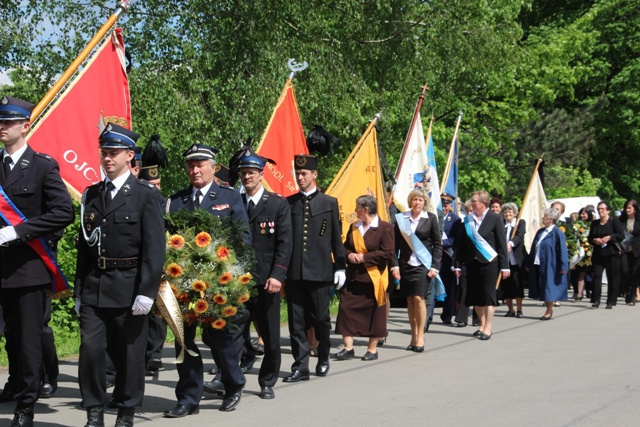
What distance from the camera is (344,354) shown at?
1185cm

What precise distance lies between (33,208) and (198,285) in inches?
52.1

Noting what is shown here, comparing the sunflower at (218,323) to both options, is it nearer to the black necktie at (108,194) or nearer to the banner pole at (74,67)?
the black necktie at (108,194)

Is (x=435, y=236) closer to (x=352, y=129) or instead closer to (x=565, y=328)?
(x=565, y=328)

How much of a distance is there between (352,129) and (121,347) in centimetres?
1677

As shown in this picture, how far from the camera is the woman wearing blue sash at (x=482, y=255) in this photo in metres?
14.0

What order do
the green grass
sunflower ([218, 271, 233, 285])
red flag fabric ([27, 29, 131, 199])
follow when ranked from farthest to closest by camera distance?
the green grass → red flag fabric ([27, 29, 131, 199]) → sunflower ([218, 271, 233, 285])

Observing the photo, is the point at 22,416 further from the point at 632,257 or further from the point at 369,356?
the point at 632,257

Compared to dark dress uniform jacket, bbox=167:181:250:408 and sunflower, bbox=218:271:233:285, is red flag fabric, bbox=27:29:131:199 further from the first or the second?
sunflower, bbox=218:271:233:285

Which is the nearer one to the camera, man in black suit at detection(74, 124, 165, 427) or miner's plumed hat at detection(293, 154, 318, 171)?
man in black suit at detection(74, 124, 165, 427)

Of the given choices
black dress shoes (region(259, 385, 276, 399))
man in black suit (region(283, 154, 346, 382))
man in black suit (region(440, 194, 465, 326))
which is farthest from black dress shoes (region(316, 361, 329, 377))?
man in black suit (region(440, 194, 465, 326))

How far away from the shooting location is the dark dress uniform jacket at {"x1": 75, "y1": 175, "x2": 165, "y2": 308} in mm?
7242

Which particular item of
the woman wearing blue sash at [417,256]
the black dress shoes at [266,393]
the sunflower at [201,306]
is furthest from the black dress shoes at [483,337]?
the sunflower at [201,306]

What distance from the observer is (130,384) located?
24.0 ft

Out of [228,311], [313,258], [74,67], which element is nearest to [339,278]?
[313,258]
